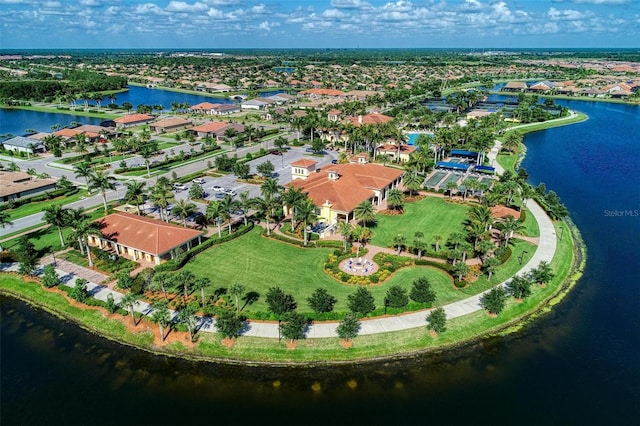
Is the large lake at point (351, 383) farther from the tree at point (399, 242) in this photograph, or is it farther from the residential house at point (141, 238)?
the tree at point (399, 242)

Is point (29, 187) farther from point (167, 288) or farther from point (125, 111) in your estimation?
point (125, 111)

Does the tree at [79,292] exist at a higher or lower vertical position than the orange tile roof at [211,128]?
lower

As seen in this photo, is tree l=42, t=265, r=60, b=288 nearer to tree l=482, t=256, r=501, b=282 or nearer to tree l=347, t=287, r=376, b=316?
tree l=347, t=287, r=376, b=316

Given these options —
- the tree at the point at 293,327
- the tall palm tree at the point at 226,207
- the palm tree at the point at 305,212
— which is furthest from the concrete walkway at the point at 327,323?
the palm tree at the point at 305,212

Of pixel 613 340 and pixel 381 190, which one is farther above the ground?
pixel 381 190

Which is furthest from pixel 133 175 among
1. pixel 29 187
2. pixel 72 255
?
pixel 72 255

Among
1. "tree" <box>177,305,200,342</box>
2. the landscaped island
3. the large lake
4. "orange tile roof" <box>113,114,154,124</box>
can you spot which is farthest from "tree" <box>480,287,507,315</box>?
"orange tile roof" <box>113,114,154,124</box>
